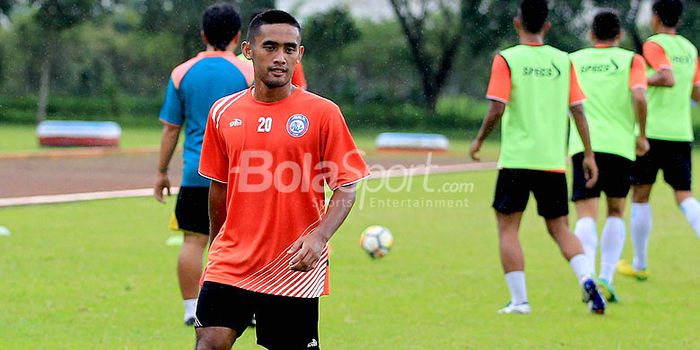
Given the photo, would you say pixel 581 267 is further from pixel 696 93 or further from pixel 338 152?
pixel 338 152

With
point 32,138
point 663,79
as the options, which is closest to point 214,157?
point 663,79

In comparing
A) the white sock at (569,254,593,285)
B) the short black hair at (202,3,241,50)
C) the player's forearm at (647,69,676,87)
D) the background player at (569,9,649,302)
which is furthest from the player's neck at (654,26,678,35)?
the short black hair at (202,3,241,50)

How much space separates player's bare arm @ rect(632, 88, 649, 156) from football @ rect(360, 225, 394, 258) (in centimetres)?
261

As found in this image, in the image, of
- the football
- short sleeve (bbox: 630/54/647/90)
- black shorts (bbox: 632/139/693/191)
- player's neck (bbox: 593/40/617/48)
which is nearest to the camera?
short sleeve (bbox: 630/54/647/90)

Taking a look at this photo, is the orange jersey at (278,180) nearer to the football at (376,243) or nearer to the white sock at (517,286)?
the white sock at (517,286)

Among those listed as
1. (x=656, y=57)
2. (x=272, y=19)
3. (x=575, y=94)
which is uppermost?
(x=272, y=19)

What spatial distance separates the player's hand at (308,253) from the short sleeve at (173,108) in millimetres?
2860

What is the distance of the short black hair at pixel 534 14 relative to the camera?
7750mm

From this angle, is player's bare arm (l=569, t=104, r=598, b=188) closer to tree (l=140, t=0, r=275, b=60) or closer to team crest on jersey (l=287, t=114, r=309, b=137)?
team crest on jersey (l=287, t=114, r=309, b=137)

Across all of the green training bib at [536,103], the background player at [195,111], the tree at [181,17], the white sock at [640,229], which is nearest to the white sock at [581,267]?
the green training bib at [536,103]

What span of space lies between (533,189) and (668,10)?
2.54 m

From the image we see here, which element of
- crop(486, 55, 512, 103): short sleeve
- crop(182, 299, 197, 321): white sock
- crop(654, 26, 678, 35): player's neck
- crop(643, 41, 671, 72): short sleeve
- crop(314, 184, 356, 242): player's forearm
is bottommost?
crop(182, 299, 197, 321): white sock

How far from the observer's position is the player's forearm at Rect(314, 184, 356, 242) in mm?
4629

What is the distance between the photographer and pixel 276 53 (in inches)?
184
